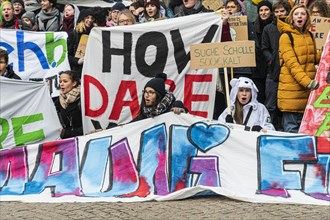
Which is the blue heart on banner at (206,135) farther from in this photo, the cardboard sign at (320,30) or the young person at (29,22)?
the young person at (29,22)

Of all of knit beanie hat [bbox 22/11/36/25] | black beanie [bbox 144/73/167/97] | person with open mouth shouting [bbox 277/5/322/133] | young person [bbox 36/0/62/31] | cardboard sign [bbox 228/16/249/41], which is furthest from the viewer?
knit beanie hat [bbox 22/11/36/25]

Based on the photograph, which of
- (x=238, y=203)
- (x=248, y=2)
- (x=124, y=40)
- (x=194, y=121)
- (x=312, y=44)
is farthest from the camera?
(x=248, y=2)

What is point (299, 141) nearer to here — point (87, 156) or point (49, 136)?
point (87, 156)

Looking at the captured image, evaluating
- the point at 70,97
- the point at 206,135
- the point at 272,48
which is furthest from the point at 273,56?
the point at 70,97

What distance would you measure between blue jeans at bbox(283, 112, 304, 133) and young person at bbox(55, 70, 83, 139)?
2.39 meters

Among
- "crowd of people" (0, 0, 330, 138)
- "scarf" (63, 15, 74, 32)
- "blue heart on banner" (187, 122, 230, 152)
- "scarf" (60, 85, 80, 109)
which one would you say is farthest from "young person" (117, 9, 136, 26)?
"blue heart on banner" (187, 122, 230, 152)

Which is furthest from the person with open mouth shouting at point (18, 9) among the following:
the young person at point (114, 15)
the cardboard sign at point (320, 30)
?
the cardboard sign at point (320, 30)

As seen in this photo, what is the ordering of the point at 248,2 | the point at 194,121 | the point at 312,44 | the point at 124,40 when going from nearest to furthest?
the point at 194,121
the point at 312,44
the point at 124,40
the point at 248,2

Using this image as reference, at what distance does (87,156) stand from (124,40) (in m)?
2.20

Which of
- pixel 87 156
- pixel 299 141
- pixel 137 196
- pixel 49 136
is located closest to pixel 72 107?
pixel 49 136

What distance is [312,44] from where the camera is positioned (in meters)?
11.9

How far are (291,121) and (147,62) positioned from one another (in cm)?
193

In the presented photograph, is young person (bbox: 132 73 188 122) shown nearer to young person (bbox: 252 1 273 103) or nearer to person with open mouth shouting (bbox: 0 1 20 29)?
young person (bbox: 252 1 273 103)

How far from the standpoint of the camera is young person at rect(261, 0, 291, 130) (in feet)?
40.2
